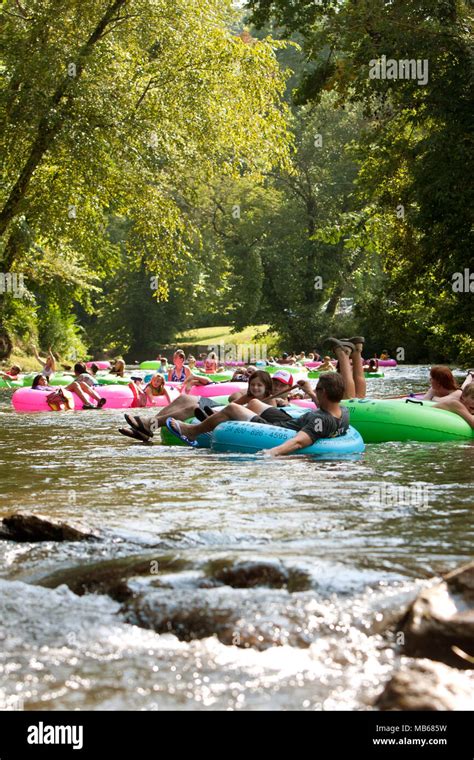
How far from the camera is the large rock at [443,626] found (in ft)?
13.6

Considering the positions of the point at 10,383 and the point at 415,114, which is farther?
the point at 10,383

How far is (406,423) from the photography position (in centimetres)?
1113

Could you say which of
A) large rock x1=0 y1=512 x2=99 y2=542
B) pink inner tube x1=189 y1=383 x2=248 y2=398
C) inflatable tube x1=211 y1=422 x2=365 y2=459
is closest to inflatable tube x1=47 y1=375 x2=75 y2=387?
pink inner tube x1=189 y1=383 x2=248 y2=398

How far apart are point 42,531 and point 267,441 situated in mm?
4325

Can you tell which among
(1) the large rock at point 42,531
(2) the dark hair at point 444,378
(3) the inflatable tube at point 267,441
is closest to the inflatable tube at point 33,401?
(3) the inflatable tube at point 267,441

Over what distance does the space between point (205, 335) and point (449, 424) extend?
4152 centimetres

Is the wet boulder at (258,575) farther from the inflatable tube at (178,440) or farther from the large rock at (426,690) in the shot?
the inflatable tube at (178,440)

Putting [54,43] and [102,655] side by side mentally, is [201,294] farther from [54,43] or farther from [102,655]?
[102,655]

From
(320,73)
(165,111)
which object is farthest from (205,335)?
→ (165,111)

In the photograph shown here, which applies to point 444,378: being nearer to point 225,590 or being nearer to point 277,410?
point 277,410

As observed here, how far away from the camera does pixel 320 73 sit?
1983 cm

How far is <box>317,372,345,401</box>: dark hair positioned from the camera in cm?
945

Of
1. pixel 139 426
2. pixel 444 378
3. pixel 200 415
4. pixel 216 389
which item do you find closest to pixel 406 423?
pixel 444 378

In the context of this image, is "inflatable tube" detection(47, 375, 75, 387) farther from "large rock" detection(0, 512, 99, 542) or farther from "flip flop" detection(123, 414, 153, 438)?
"large rock" detection(0, 512, 99, 542)
